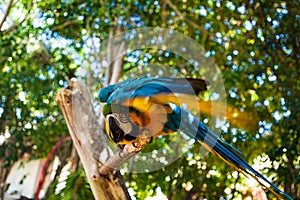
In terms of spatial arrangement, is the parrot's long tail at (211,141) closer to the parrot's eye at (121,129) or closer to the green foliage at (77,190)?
the parrot's eye at (121,129)

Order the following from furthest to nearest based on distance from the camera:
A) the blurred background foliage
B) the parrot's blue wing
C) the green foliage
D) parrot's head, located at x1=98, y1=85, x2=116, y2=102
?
the blurred background foliage
the green foliage
parrot's head, located at x1=98, y1=85, x2=116, y2=102
the parrot's blue wing

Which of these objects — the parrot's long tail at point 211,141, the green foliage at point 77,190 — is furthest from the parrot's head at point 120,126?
the green foliage at point 77,190

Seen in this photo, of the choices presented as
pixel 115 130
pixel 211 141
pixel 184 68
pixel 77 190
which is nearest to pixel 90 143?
pixel 77 190

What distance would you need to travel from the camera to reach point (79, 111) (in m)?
1.60

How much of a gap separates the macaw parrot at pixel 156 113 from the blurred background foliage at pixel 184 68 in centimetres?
81

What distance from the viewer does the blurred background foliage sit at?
7.20 ft

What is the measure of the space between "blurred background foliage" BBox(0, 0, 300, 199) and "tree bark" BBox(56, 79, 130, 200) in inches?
25.9

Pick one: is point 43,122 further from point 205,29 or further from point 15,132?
point 205,29

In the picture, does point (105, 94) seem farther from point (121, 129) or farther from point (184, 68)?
point (184, 68)

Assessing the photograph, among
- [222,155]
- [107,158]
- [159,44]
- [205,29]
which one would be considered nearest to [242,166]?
[222,155]

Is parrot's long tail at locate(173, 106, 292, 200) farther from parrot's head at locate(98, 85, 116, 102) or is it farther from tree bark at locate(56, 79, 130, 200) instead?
tree bark at locate(56, 79, 130, 200)

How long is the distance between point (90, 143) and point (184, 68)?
3.65 feet

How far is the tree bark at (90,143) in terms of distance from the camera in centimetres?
159

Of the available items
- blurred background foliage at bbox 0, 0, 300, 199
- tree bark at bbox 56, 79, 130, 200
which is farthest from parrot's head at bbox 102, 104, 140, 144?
blurred background foliage at bbox 0, 0, 300, 199
